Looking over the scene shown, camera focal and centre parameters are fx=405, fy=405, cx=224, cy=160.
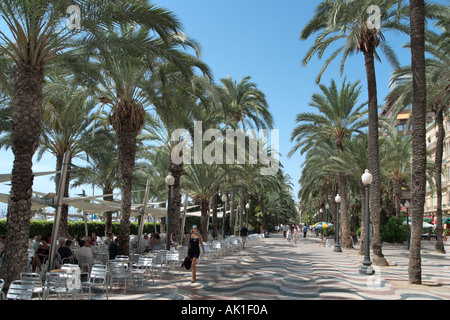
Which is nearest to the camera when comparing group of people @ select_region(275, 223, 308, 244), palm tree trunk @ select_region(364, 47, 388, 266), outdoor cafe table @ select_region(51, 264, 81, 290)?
outdoor cafe table @ select_region(51, 264, 81, 290)

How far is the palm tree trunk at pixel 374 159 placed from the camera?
1697 centimetres

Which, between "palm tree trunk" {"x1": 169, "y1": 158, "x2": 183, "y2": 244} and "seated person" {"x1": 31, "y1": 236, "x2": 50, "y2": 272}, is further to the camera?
"palm tree trunk" {"x1": 169, "y1": 158, "x2": 183, "y2": 244}

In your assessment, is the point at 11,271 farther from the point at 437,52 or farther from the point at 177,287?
the point at 437,52

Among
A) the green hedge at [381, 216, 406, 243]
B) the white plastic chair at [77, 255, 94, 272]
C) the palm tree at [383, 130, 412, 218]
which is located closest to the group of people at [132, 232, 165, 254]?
the white plastic chair at [77, 255, 94, 272]

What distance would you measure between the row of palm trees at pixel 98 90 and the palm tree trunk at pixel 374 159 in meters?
6.24

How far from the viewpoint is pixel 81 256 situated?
35.5 feet

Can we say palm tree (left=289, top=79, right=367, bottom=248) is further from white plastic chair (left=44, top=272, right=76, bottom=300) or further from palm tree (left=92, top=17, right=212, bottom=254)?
white plastic chair (left=44, top=272, right=76, bottom=300)

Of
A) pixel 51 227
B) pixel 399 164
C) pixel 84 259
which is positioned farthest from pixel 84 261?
pixel 399 164

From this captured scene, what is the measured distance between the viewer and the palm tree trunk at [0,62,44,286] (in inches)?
351

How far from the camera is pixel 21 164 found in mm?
9305

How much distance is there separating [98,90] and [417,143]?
34.7 feet

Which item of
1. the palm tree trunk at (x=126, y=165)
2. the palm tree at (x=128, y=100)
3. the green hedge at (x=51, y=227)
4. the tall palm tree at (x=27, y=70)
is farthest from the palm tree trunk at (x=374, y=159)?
the green hedge at (x=51, y=227)

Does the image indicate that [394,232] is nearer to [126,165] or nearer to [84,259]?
[126,165]
